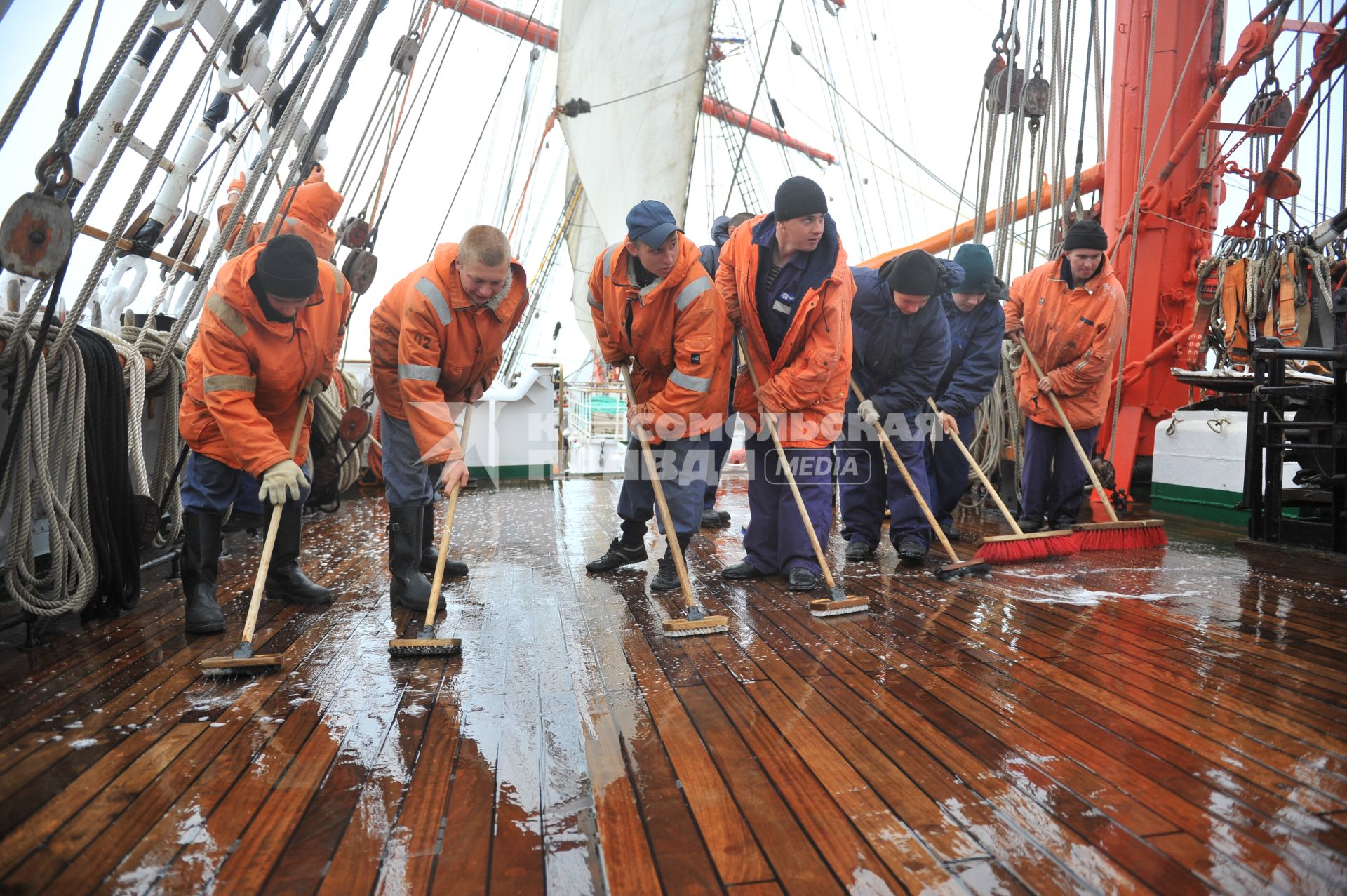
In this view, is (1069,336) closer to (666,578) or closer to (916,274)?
(916,274)

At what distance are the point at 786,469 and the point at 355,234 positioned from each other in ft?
13.0

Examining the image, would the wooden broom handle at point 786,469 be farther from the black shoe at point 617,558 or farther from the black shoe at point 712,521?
the black shoe at point 712,521

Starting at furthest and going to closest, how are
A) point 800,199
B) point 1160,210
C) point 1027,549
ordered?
point 1160,210, point 1027,549, point 800,199

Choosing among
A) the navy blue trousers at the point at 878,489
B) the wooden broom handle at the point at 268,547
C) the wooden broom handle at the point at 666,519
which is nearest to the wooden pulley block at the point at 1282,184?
the navy blue trousers at the point at 878,489

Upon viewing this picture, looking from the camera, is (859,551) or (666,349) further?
(859,551)

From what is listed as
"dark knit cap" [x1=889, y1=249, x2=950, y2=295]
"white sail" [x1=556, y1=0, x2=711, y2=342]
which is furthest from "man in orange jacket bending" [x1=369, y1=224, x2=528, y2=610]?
"white sail" [x1=556, y1=0, x2=711, y2=342]

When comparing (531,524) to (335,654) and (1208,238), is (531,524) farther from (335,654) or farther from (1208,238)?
(1208,238)

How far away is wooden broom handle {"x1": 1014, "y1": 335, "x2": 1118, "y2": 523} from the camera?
4.45 m

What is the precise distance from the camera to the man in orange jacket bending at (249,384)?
280 cm

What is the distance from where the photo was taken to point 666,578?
356cm

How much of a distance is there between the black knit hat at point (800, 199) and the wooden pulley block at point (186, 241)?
10.2ft

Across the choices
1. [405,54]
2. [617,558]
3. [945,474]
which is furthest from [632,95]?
[617,558]

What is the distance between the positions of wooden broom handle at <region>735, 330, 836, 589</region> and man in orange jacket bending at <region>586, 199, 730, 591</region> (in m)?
0.14

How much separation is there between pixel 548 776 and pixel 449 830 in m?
0.27
